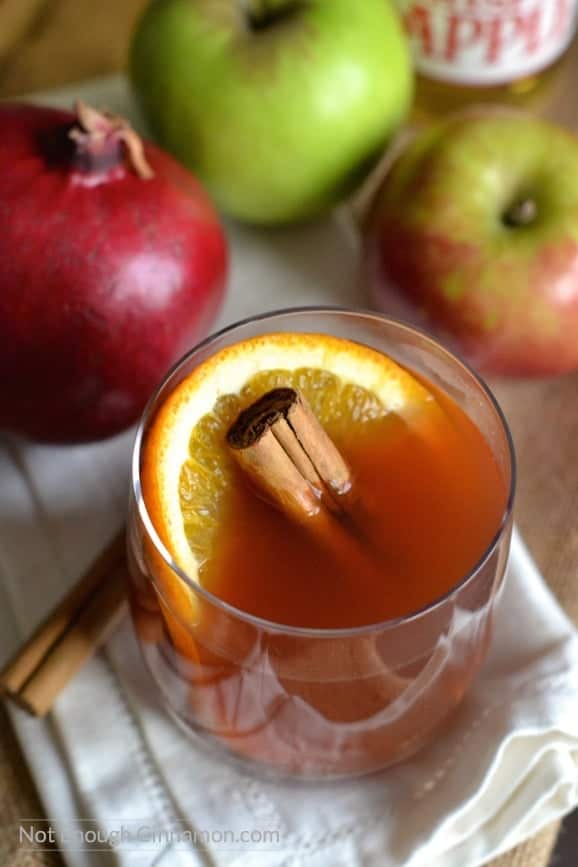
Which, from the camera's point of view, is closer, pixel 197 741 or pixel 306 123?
pixel 197 741

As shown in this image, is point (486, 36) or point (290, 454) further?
point (486, 36)

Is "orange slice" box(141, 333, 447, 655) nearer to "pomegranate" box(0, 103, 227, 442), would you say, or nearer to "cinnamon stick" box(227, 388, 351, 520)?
"cinnamon stick" box(227, 388, 351, 520)

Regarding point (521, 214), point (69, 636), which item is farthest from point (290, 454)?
point (521, 214)

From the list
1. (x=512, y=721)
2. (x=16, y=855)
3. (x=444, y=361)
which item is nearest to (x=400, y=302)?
(x=444, y=361)

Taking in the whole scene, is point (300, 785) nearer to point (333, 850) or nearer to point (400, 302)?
point (333, 850)

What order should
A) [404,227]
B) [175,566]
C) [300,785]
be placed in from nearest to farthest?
[175,566] → [300,785] → [404,227]

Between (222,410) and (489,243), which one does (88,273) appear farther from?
(489,243)

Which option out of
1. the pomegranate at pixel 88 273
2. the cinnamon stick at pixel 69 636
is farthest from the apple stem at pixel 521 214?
the cinnamon stick at pixel 69 636
